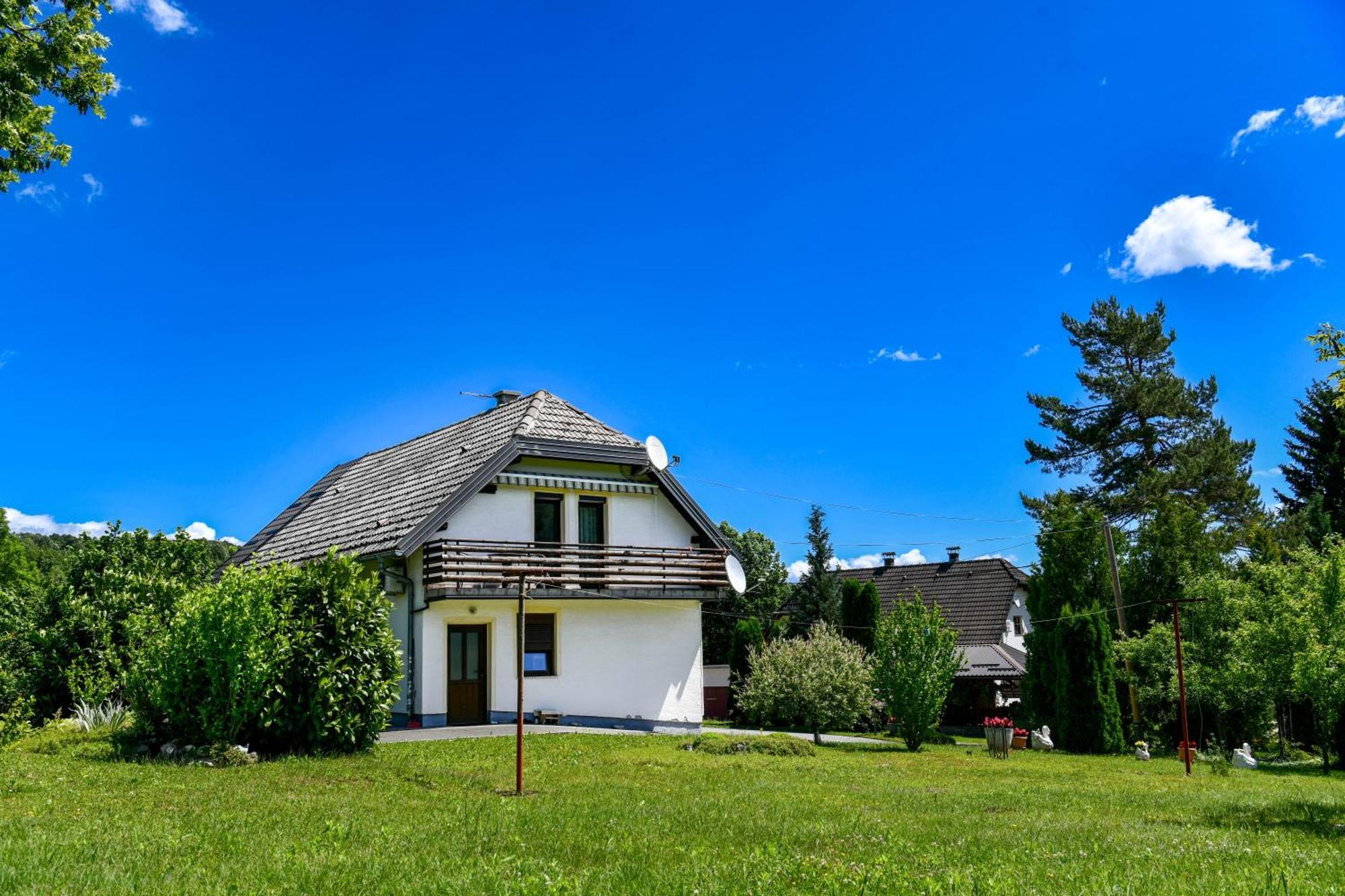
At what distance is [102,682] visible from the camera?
20.3 metres

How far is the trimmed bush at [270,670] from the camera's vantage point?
15484mm

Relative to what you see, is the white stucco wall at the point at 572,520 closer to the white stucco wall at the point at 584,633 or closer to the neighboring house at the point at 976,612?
the white stucco wall at the point at 584,633

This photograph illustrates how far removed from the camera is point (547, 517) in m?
26.2

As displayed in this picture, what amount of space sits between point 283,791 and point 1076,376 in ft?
127

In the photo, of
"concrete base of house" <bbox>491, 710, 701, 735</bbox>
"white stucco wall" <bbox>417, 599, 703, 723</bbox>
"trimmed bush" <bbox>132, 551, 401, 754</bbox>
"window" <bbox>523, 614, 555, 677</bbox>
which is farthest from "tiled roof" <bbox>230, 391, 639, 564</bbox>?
"trimmed bush" <bbox>132, 551, 401, 754</bbox>

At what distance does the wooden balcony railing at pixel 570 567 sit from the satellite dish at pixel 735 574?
2.09ft

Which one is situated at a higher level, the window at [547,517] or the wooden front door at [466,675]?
the window at [547,517]

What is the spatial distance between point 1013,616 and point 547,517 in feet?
98.6

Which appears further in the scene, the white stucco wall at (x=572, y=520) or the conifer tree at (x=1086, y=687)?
the conifer tree at (x=1086, y=687)

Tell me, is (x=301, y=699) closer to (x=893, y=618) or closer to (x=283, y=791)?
(x=283, y=791)

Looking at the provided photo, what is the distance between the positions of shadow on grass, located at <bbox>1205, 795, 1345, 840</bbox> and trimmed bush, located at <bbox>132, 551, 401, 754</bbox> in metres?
11.9

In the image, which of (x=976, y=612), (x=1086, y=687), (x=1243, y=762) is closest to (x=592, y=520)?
(x=1086, y=687)

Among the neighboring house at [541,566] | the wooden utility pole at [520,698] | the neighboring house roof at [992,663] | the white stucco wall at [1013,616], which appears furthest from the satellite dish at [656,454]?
the white stucco wall at [1013,616]

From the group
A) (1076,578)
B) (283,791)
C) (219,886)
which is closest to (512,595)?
(283,791)
